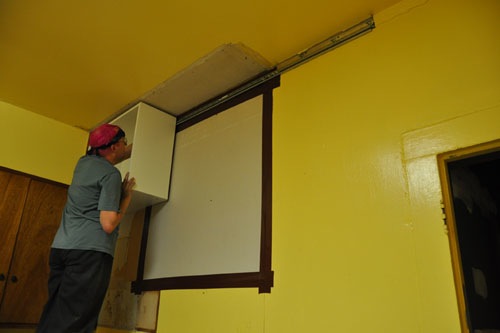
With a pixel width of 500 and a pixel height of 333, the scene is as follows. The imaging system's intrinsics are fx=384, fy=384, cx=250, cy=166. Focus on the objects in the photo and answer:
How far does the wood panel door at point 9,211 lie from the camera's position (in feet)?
7.01

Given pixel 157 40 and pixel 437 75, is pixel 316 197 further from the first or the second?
pixel 157 40

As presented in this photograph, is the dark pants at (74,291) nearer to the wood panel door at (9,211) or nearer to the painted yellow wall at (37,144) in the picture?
the wood panel door at (9,211)

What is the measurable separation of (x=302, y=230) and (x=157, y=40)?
111 cm

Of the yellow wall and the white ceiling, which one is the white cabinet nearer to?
the white ceiling

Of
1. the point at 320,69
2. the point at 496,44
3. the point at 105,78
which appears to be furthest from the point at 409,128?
the point at 105,78

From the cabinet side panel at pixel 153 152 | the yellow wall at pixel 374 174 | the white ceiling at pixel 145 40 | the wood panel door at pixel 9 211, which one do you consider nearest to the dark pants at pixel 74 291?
the yellow wall at pixel 374 174

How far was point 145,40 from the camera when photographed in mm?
1826

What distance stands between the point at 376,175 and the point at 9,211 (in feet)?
6.68

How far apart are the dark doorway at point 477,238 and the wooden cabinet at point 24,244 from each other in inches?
86.5

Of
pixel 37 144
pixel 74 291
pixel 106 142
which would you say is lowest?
pixel 74 291

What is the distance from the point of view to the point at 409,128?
1333 millimetres

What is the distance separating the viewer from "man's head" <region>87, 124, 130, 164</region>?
6.15ft

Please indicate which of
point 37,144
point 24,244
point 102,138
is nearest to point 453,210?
point 102,138

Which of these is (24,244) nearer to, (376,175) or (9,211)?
(9,211)
